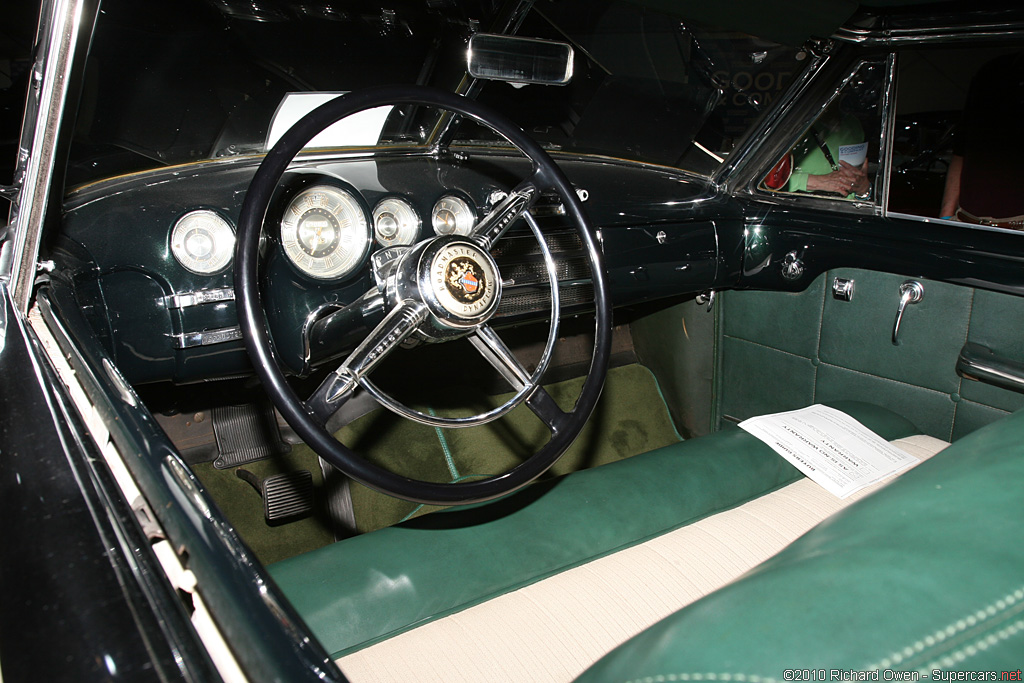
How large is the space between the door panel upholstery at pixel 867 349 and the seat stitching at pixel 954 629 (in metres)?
1.45

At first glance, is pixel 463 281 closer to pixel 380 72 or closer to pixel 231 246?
pixel 231 246

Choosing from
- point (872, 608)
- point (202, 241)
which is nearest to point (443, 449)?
point (202, 241)

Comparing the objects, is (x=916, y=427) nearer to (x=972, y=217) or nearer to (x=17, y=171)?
(x=972, y=217)

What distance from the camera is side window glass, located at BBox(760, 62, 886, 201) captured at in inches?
75.1

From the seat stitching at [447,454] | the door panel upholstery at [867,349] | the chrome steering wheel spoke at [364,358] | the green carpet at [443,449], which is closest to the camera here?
the chrome steering wheel spoke at [364,358]

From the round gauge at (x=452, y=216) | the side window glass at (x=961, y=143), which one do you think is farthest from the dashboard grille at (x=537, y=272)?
the side window glass at (x=961, y=143)

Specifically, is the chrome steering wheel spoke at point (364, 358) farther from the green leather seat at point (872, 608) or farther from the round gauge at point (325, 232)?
the green leather seat at point (872, 608)

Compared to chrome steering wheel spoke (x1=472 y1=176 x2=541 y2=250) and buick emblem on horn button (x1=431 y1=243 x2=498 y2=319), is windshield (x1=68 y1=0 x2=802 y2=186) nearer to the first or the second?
chrome steering wheel spoke (x1=472 y1=176 x2=541 y2=250)

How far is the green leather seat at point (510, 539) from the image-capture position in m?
1.08

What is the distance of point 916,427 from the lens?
179 cm

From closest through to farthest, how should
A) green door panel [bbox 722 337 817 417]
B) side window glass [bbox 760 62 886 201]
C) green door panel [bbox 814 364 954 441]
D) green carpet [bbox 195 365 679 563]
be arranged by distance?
green door panel [bbox 814 364 954 441]
side window glass [bbox 760 62 886 201]
green carpet [bbox 195 365 679 563]
green door panel [bbox 722 337 817 417]

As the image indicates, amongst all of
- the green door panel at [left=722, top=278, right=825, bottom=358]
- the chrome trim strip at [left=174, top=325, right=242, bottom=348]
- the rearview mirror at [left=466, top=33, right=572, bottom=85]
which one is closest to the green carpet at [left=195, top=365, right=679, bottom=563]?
the green door panel at [left=722, top=278, right=825, bottom=358]

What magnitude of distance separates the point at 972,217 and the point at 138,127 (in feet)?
7.01

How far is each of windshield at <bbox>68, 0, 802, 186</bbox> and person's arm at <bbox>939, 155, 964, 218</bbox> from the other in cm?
54
